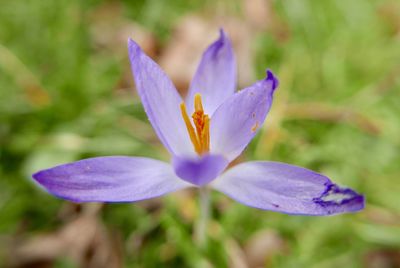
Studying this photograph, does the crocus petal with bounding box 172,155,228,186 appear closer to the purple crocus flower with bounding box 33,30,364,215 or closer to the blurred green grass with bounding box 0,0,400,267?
the purple crocus flower with bounding box 33,30,364,215

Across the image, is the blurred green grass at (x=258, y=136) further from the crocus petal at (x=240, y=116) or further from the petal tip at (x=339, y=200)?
the petal tip at (x=339, y=200)

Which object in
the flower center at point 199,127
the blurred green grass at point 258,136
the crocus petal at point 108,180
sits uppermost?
the flower center at point 199,127

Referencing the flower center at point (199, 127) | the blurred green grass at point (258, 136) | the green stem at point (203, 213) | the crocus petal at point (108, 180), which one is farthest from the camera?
the blurred green grass at point (258, 136)

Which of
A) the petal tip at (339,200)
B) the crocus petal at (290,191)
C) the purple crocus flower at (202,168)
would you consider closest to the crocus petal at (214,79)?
the purple crocus flower at (202,168)

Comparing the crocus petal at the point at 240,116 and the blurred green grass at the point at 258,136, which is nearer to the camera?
the crocus petal at the point at 240,116

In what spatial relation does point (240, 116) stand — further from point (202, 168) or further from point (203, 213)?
point (203, 213)

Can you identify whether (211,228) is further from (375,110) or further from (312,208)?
(375,110)

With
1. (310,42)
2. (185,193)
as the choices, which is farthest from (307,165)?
(310,42)
